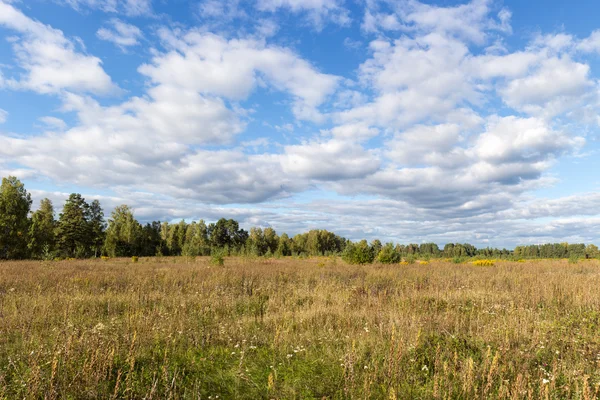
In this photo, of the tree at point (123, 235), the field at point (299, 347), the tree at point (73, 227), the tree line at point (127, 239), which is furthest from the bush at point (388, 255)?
the tree at point (73, 227)

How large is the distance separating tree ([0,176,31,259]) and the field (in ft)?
95.9

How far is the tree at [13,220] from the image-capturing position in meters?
30.9

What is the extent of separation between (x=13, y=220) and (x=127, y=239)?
75.1ft

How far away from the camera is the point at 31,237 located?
3447 centimetres

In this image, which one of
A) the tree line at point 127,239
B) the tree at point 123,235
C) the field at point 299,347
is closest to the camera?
the field at point 299,347

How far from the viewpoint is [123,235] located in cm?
5356

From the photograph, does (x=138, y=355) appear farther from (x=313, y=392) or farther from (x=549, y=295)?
(x=549, y=295)

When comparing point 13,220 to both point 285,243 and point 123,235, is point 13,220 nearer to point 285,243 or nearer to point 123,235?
point 123,235

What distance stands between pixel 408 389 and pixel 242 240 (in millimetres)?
88566

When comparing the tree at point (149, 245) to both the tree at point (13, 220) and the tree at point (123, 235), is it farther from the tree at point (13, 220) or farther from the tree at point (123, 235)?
the tree at point (13, 220)

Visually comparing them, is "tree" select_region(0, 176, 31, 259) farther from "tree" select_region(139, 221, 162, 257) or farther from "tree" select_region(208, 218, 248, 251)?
"tree" select_region(208, 218, 248, 251)

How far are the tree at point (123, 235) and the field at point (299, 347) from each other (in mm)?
43923

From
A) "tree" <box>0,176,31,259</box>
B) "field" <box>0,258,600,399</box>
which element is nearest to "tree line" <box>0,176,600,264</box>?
"tree" <box>0,176,31,259</box>

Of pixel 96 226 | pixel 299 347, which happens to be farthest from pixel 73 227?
pixel 299 347
